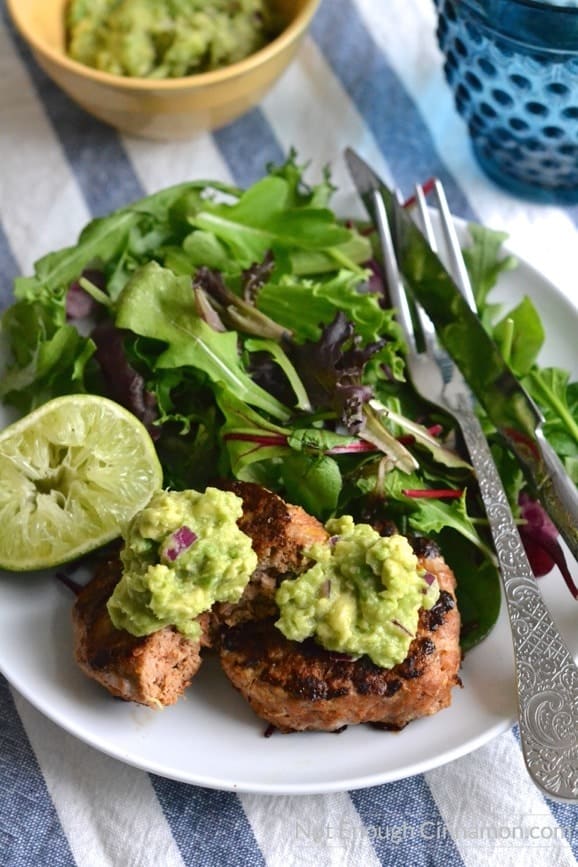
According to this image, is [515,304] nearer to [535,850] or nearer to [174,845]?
[535,850]

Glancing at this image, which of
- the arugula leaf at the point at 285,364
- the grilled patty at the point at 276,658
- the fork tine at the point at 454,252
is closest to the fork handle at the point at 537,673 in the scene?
the grilled patty at the point at 276,658

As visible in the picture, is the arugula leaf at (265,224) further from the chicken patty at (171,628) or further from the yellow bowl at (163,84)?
the chicken patty at (171,628)

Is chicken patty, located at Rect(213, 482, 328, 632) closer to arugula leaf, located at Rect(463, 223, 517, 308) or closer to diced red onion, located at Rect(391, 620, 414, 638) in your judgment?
diced red onion, located at Rect(391, 620, 414, 638)

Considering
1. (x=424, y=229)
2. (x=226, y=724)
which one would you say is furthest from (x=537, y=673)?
(x=424, y=229)

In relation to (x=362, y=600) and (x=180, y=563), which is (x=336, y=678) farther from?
(x=180, y=563)

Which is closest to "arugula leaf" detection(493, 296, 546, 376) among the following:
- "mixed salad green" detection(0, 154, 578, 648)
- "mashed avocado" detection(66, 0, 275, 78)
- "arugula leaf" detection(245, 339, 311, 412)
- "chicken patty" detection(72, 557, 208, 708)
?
"mixed salad green" detection(0, 154, 578, 648)

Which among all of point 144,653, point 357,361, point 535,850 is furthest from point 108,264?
point 535,850

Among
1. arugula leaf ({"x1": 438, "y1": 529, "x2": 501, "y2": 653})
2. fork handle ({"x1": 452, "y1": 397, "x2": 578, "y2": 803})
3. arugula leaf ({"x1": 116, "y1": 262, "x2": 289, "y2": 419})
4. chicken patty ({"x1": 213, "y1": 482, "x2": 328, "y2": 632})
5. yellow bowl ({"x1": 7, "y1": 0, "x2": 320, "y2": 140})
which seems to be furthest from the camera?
yellow bowl ({"x1": 7, "y1": 0, "x2": 320, "y2": 140})
